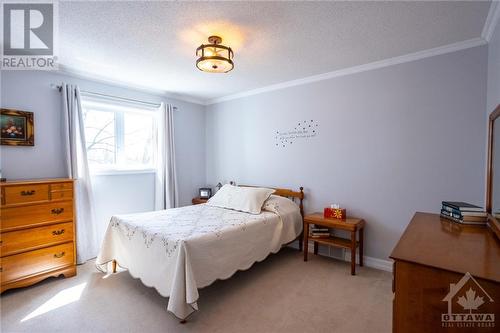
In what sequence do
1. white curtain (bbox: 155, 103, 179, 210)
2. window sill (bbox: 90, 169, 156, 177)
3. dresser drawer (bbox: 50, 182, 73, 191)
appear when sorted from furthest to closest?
white curtain (bbox: 155, 103, 179, 210), window sill (bbox: 90, 169, 156, 177), dresser drawer (bbox: 50, 182, 73, 191)

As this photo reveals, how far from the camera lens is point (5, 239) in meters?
2.28

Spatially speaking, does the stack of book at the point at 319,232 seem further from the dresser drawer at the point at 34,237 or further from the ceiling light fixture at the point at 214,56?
the dresser drawer at the point at 34,237

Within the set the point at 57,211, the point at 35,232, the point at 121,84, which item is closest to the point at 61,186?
the point at 57,211

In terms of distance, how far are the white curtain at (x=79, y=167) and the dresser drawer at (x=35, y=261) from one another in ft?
1.25

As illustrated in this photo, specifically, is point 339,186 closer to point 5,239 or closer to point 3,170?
point 5,239

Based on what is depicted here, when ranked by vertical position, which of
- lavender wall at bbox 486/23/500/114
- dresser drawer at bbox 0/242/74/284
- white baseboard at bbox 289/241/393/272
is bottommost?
white baseboard at bbox 289/241/393/272

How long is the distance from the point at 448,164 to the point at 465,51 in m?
1.14

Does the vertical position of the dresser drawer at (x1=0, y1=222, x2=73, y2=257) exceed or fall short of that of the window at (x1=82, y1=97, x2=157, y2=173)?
it falls short

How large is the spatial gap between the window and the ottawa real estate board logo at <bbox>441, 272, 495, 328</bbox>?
3.81 m

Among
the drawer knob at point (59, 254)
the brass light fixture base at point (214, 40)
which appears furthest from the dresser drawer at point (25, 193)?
the brass light fixture base at point (214, 40)

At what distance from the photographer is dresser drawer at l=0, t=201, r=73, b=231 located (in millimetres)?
2283

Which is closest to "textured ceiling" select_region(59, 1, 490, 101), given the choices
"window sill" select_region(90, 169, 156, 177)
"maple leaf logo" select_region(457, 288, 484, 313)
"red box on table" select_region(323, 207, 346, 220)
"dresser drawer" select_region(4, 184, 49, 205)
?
"window sill" select_region(90, 169, 156, 177)

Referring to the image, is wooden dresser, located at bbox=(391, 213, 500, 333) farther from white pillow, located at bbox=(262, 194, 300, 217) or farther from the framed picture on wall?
the framed picture on wall

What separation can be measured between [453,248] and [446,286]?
0.32 metres
